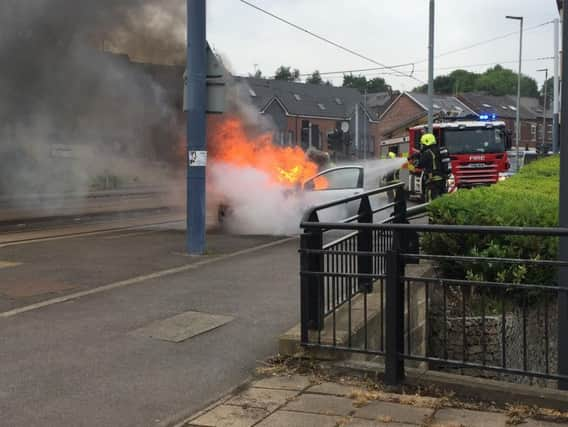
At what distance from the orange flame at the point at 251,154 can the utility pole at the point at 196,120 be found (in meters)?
3.91

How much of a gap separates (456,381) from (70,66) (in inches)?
560

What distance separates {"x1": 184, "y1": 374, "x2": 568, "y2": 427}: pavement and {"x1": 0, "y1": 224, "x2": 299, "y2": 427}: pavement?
0.27m

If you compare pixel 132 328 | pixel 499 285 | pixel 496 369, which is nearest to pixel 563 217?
pixel 499 285

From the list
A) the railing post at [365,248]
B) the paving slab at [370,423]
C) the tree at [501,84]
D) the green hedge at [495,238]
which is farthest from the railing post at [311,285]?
the tree at [501,84]

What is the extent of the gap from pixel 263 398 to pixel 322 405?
40cm

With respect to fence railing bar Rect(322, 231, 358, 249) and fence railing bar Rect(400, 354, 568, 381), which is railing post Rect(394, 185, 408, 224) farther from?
fence railing bar Rect(400, 354, 568, 381)

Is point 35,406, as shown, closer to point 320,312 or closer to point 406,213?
point 320,312

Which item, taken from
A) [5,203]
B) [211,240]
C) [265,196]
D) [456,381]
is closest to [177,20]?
[265,196]

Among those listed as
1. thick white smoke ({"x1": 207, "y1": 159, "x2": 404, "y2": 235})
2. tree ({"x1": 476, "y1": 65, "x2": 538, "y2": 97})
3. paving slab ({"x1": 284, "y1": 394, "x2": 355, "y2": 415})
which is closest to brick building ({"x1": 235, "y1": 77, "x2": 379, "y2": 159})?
thick white smoke ({"x1": 207, "y1": 159, "x2": 404, "y2": 235})

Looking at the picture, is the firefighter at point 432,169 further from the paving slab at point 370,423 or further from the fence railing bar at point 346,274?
the paving slab at point 370,423

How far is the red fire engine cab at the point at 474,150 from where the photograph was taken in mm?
21703

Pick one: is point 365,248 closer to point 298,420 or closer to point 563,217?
point 563,217

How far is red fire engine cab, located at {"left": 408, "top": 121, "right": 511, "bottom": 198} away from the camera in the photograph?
71.2ft

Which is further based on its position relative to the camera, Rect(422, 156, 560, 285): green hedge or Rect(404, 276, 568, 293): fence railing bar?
Rect(422, 156, 560, 285): green hedge
